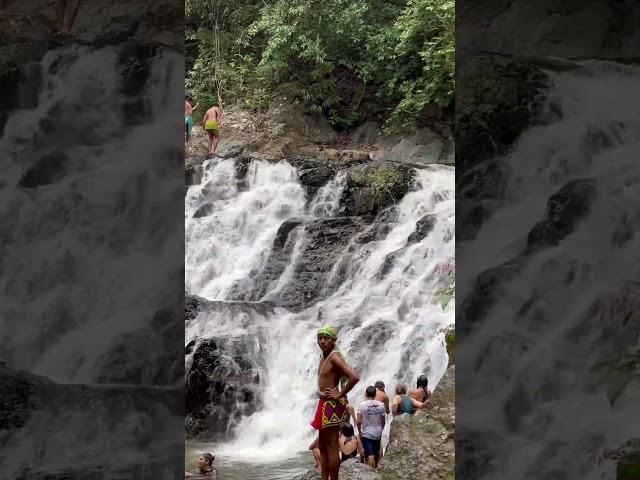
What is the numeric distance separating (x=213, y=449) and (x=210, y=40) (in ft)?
32.6

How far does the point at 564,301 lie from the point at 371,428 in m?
2.93

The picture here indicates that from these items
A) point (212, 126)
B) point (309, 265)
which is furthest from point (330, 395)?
point (212, 126)

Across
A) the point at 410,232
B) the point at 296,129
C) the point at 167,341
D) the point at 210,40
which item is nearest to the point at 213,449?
the point at 410,232

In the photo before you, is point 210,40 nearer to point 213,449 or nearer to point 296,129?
point 296,129

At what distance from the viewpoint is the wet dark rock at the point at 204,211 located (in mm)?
10315

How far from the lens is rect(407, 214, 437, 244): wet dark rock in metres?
8.41

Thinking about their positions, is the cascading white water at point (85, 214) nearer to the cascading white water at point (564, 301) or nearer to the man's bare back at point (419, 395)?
the cascading white water at point (564, 301)

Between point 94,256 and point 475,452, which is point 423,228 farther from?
point 94,256

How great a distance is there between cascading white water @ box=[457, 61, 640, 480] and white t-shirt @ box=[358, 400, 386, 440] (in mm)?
2763

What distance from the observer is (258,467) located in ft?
18.8

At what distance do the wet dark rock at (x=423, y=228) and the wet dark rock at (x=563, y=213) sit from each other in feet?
19.7

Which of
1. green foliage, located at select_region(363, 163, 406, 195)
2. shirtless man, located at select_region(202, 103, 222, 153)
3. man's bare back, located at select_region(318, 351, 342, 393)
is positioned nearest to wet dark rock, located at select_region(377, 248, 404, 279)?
green foliage, located at select_region(363, 163, 406, 195)

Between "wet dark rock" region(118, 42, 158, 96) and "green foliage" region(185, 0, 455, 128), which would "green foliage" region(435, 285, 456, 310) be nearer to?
"wet dark rock" region(118, 42, 158, 96)

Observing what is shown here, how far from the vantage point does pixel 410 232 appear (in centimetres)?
872
